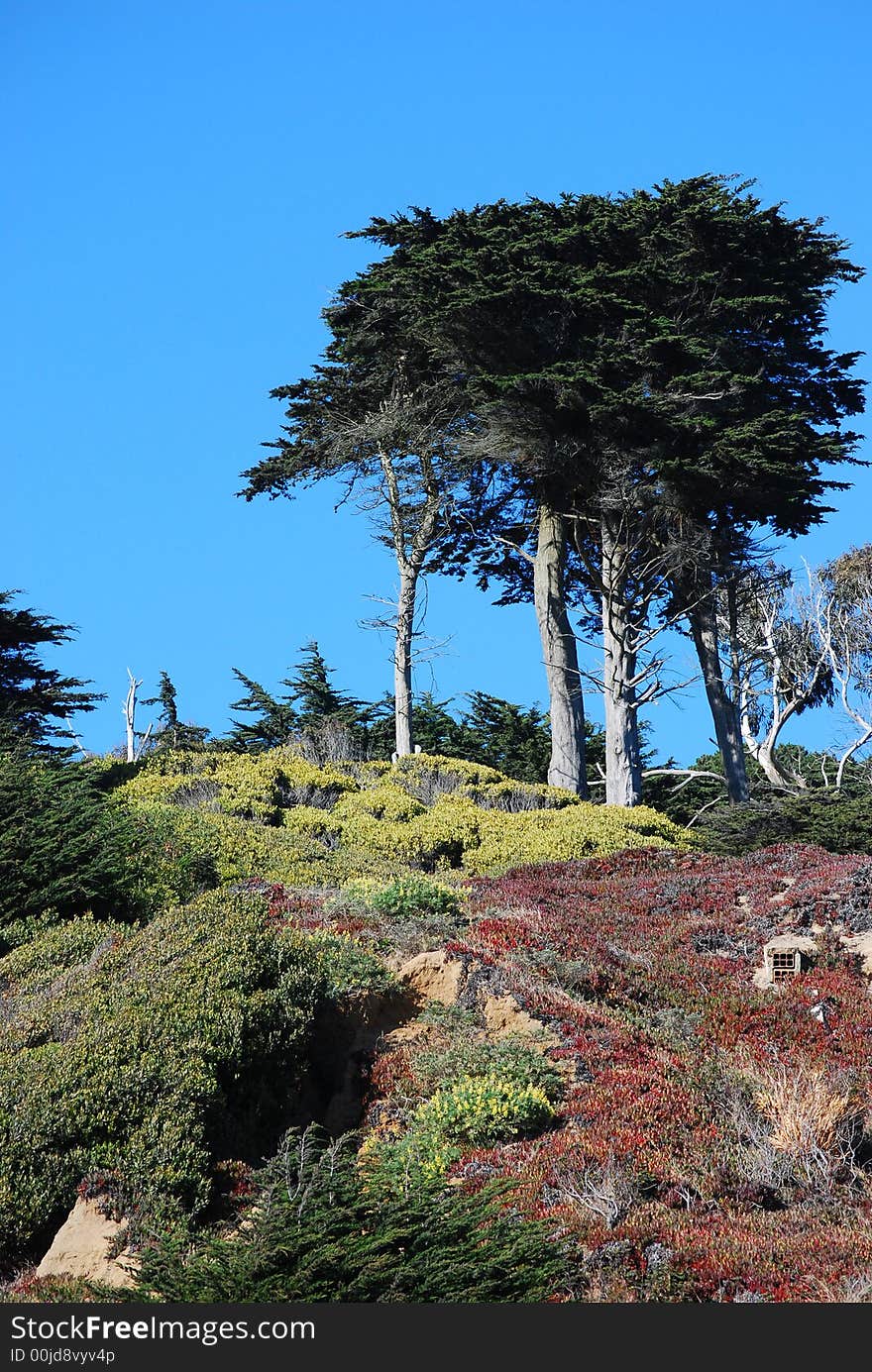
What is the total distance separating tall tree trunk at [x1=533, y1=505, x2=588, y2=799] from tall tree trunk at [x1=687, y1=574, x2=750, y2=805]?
243 cm

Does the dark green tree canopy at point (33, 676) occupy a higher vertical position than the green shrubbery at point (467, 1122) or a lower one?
higher

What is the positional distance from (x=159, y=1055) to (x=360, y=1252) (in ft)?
9.15

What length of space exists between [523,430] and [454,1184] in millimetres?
17692

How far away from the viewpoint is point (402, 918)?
12.0 meters

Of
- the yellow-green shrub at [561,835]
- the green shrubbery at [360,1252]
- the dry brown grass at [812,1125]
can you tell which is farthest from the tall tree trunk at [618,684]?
the green shrubbery at [360,1252]

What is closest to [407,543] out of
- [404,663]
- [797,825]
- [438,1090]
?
[404,663]

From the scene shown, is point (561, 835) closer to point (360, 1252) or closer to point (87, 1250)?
point (87, 1250)

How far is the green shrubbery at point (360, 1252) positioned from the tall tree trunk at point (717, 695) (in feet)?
60.4

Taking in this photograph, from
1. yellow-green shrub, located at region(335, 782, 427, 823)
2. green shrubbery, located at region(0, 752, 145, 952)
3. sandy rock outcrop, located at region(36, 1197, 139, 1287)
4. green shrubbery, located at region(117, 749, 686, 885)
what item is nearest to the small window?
green shrubbery, located at region(117, 749, 686, 885)

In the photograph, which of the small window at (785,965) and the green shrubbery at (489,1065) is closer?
the green shrubbery at (489,1065)

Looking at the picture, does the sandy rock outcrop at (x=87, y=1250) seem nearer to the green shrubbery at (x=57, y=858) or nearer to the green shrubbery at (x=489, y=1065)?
the green shrubbery at (x=489, y=1065)

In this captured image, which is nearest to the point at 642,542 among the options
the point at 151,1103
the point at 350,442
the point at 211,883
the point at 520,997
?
the point at 350,442

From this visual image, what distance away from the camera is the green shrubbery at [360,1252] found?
230 inches

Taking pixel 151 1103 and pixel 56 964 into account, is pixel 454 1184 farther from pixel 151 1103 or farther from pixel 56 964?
pixel 56 964
